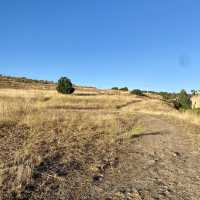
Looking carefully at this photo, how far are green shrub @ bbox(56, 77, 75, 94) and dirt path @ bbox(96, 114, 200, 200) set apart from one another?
37767mm

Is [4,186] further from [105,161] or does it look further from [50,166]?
[105,161]

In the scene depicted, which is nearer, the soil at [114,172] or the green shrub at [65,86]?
the soil at [114,172]

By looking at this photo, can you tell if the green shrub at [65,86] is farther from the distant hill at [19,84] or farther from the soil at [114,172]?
the soil at [114,172]

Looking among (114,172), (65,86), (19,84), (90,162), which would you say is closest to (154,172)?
(114,172)

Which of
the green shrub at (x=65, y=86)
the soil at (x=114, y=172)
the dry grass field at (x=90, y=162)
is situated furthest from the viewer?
the green shrub at (x=65, y=86)

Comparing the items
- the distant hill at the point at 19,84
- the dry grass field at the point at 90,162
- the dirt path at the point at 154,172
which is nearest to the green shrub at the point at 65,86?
the distant hill at the point at 19,84

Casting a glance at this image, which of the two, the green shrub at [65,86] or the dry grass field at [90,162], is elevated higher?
the green shrub at [65,86]

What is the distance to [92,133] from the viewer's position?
12703mm

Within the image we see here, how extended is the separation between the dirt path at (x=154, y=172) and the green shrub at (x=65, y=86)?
37.8 meters

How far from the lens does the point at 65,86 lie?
4991 cm

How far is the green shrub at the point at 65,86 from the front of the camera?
163 feet

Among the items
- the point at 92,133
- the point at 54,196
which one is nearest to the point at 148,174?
the point at 54,196

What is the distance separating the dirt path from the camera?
6.33 metres

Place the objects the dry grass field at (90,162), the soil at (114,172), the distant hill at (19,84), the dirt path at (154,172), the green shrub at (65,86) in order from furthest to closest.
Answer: the distant hill at (19,84) < the green shrub at (65,86) < the dirt path at (154,172) < the dry grass field at (90,162) < the soil at (114,172)
